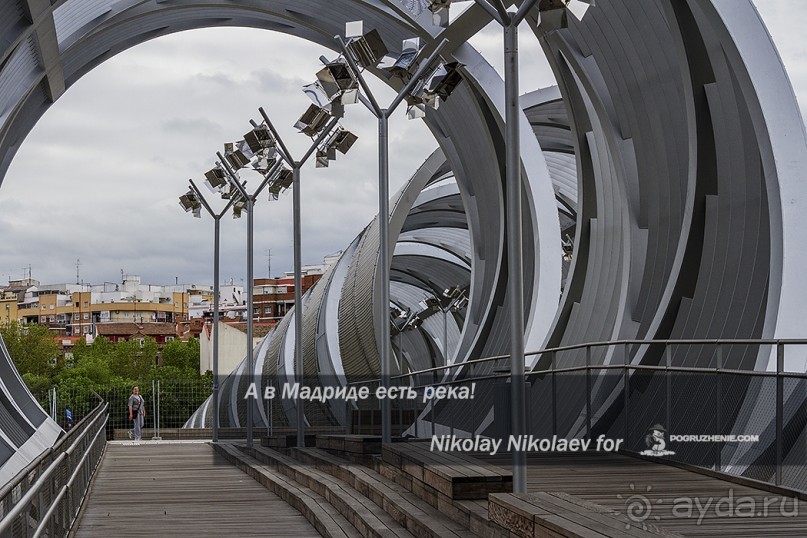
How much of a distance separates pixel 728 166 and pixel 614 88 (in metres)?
4.66

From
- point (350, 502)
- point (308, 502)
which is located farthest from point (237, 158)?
point (350, 502)

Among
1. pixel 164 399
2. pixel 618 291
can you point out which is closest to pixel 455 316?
pixel 164 399

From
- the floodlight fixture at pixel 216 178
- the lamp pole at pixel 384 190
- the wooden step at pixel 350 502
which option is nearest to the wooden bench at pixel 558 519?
the wooden step at pixel 350 502

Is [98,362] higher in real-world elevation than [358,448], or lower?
higher

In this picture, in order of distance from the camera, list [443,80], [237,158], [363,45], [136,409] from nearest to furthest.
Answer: [443,80], [363,45], [237,158], [136,409]

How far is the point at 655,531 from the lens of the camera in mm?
6012

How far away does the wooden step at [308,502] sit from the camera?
425 inches

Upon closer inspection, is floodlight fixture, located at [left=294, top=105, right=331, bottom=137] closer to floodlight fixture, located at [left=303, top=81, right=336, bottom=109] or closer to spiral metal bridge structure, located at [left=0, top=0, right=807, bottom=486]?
floodlight fixture, located at [left=303, top=81, right=336, bottom=109]

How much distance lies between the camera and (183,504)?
14242mm

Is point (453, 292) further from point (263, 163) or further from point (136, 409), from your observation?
point (263, 163)

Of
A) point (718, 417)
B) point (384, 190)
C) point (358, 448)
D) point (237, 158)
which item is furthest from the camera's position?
point (237, 158)

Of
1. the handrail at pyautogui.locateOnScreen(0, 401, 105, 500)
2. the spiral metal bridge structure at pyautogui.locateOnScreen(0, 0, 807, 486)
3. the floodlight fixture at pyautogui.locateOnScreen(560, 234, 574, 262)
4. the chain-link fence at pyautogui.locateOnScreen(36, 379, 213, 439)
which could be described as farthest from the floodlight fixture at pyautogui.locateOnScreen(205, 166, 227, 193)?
the floodlight fixture at pyautogui.locateOnScreen(560, 234, 574, 262)

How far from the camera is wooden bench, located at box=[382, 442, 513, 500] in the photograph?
347 inches

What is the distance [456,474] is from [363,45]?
10036mm
